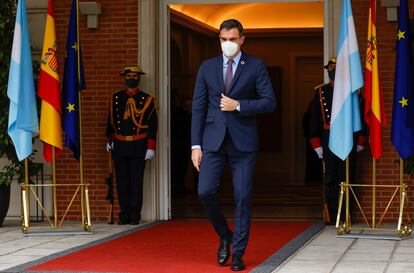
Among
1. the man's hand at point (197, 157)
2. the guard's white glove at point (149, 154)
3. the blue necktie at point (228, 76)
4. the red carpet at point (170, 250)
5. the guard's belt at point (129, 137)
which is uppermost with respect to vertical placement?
the blue necktie at point (228, 76)

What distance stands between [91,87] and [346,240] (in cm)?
386

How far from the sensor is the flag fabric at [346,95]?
9180 millimetres

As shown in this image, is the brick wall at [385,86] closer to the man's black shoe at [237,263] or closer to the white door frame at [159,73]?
the white door frame at [159,73]

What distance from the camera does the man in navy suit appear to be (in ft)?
23.9

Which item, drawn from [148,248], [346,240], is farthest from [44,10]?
[346,240]

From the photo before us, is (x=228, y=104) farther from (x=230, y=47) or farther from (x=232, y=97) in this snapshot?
(x=230, y=47)

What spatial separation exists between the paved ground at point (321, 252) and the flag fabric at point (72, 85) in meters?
1.08

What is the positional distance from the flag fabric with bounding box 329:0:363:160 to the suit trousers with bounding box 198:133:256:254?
202 centimetres

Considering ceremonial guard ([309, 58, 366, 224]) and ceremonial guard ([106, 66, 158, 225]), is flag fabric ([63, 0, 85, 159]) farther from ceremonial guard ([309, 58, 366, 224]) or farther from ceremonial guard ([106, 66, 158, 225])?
ceremonial guard ([309, 58, 366, 224])

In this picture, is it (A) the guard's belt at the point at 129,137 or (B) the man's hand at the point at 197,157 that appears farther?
(A) the guard's belt at the point at 129,137

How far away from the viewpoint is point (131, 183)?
36.2 feet

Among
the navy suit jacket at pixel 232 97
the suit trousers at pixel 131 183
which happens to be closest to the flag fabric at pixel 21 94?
the suit trousers at pixel 131 183

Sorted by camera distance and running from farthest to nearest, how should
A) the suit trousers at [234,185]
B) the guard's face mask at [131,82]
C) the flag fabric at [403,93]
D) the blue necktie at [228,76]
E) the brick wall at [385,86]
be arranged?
the guard's face mask at [131,82], the brick wall at [385,86], the flag fabric at [403,93], the blue necktie at [228,76], the suit trousers at [234,185]

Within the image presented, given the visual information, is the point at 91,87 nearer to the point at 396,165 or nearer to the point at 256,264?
the point at 396,165
